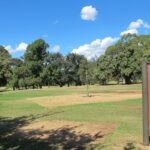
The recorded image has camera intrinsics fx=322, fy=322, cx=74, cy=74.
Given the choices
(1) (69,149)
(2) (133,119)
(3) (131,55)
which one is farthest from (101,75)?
(1) (69,149)

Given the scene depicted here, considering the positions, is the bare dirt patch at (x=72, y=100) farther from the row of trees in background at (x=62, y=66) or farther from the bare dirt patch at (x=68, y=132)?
the row of trees in background at (x=62, y=66)

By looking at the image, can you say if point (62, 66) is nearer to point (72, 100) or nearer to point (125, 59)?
point (125, 59)

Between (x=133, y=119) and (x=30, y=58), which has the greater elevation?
(x=30, y=58)

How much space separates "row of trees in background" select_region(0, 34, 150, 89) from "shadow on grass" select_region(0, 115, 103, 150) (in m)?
50.2

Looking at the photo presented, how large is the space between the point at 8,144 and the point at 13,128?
2.75 meters

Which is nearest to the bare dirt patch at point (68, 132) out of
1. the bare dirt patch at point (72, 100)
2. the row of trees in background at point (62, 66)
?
the bare dirt patch at point (72, 100)

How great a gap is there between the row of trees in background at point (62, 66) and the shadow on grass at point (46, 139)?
50225 mm

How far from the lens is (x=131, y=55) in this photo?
66.9 metres

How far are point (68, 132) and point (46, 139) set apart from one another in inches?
42.4

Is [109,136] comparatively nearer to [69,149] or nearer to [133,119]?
[69,149]

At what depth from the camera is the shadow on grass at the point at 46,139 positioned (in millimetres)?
8070

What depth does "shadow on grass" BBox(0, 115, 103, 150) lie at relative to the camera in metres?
8.07

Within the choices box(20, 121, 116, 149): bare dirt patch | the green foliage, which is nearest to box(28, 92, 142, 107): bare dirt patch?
box(20, 121, 116, 149): bare dirt patch

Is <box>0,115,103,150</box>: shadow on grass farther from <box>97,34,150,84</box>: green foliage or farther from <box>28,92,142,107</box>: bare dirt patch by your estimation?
<box>97,34,150,84</box>: green foliage
